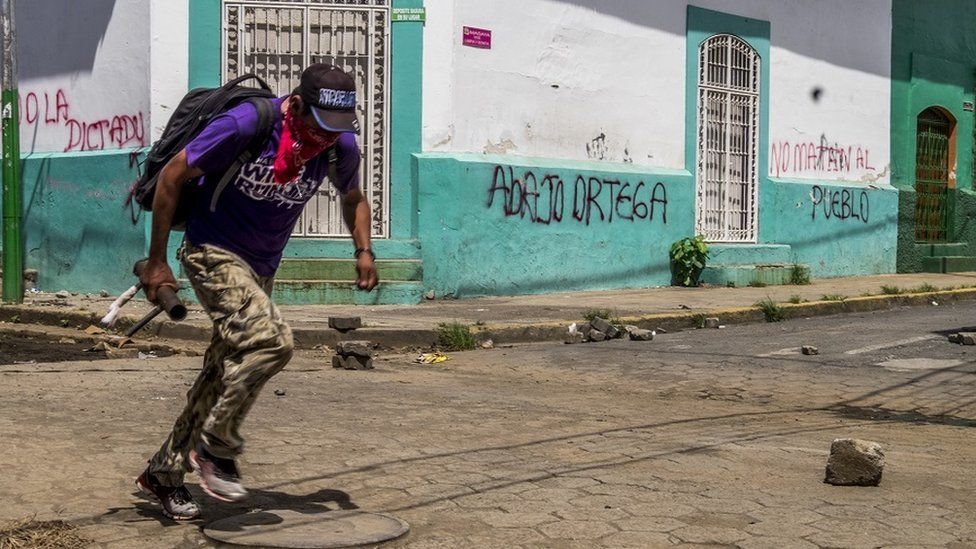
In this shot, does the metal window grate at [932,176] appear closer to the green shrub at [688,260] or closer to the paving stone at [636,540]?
the green shrub at [688,260]

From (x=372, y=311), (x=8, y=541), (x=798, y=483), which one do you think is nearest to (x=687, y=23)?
(x=372, y=311)

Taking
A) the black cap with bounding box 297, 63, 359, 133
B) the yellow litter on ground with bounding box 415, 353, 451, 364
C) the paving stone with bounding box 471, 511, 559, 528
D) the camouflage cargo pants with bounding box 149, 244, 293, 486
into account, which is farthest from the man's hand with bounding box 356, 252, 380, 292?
the yellow litter on ground with bounding box 415, 353, 451, 364

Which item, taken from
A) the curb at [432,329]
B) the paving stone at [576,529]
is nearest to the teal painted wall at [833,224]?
the curb at [432,329]

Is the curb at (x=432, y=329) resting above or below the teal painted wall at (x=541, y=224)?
below

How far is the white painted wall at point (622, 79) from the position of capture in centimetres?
1434

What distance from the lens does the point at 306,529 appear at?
4.29 m

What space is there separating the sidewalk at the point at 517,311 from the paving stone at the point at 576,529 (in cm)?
621

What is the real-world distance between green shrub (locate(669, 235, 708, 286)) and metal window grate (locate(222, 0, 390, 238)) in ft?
14.2

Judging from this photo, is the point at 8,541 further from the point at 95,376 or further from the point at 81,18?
the point at 81,18

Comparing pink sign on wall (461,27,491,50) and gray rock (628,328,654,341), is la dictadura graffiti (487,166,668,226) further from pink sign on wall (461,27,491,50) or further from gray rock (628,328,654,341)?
gray rock (628,328,654,341)

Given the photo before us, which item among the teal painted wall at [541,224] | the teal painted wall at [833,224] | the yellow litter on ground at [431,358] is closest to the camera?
the yellow litter on ground at [431,358]

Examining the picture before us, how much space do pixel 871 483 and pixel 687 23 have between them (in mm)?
12694

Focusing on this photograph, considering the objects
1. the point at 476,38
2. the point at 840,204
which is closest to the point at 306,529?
the point at 476,38

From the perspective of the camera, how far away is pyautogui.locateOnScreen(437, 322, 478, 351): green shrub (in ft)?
34.9
